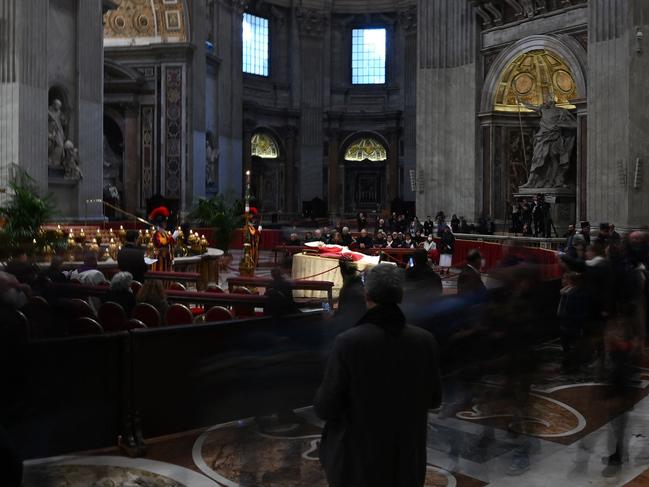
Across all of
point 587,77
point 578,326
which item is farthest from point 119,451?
point 587,77

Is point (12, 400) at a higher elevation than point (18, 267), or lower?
lower

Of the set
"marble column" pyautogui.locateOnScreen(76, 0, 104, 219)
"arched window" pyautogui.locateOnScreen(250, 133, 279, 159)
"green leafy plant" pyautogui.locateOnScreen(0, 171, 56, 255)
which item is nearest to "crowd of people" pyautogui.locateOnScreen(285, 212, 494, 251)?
"marble column" pyautogui.locateOnScreen(76, 0, 104, 219)

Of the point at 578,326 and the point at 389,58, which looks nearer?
the point at 578,326

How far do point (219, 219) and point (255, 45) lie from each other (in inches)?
711

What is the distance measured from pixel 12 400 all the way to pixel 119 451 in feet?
4.85

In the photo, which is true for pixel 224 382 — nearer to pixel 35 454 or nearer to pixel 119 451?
pixel 119 451

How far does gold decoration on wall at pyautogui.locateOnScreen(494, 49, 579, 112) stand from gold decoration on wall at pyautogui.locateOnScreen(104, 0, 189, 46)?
40.0ft

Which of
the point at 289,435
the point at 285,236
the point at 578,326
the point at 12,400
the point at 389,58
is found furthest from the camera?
the point at 389,58

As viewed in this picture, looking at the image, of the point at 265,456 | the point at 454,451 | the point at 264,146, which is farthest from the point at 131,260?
the point at 264,146

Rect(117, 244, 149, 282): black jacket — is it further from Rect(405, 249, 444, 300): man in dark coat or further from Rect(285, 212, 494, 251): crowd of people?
Rect(285, 212, 494, 251): crowd of people

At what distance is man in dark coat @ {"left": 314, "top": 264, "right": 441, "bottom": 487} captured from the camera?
131 inches

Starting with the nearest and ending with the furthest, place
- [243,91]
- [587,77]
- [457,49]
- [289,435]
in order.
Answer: [289,435] → [587,77] → [457,49] → [243,91]

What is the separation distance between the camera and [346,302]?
681 cm

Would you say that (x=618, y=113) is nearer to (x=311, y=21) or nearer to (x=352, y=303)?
(x=352, y=303)
